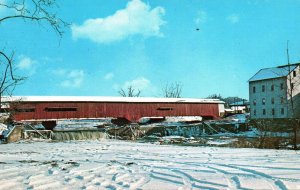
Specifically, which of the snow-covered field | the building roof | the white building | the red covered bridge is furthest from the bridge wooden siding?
the snow-covered field

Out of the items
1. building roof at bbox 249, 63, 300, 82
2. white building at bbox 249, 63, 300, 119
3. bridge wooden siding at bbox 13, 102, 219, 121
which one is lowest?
bridge wooden siding at bbox 13, 102, 219, 121

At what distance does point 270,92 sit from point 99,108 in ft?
77.7

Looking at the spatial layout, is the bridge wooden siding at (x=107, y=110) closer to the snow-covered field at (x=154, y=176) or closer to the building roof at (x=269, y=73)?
the building roof at (x=269, y=73)

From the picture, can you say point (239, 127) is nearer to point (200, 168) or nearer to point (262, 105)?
point (262, 105)

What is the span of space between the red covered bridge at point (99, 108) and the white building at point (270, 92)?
26.8 ft

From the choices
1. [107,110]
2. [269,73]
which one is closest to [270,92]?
[269,73]

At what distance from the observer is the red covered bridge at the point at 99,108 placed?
32312 millimetres

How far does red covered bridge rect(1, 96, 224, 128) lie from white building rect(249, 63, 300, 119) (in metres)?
8.16

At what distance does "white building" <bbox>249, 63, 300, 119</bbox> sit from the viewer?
4516 centimetres

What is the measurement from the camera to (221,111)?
46719 millimetres

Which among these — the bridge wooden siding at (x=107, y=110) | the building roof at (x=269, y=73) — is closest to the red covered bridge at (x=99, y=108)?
the bridge wooden siding at (x=107, y=110)

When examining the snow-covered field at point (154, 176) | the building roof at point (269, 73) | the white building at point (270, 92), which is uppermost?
the building roof at point (269, 73)

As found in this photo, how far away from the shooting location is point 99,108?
35.7m

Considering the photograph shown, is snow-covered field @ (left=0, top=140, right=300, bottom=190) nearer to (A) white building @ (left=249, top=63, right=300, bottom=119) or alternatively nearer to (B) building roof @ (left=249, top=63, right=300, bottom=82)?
(A) white building @ (left=249, top=63, right=300, bottom=119)
